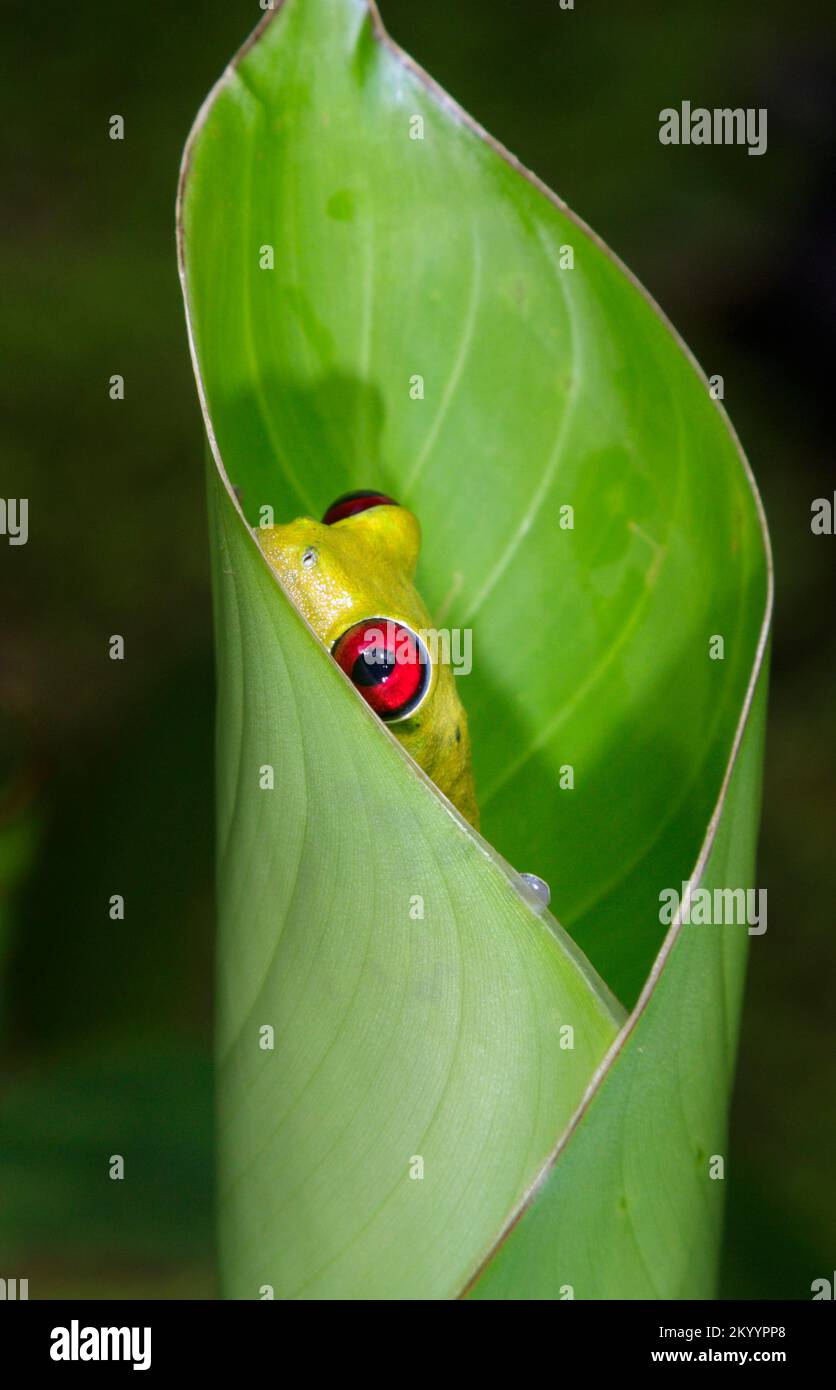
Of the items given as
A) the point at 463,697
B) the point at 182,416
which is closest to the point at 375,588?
the point at 463,697

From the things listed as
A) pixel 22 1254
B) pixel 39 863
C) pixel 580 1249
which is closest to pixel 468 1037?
pixel 580 1249

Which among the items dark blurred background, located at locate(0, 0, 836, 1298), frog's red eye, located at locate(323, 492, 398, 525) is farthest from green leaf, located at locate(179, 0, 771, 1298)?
dark blurred background, located at locate(0, 0, 836, 1298)

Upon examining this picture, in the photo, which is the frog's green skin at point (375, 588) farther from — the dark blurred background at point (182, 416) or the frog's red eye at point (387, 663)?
the dark blurred background at point (182, 416)

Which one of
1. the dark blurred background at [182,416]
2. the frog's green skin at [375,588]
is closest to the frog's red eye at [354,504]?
the frog's green skin at [375,588]

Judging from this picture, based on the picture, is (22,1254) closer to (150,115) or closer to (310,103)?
(310,103)

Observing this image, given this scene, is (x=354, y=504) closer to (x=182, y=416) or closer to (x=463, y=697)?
(x=463, y=697)

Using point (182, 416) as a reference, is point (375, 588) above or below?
below
